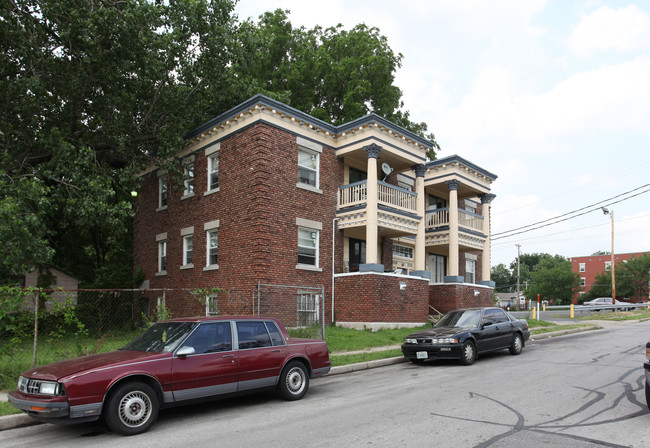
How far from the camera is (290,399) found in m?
8.25

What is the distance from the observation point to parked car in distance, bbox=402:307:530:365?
12242mm

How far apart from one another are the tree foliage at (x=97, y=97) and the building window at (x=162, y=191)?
7.61 feet

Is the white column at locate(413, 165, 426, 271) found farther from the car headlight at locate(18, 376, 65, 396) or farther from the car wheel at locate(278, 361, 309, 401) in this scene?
the car headlight at locate(18, 376, 65, 396)

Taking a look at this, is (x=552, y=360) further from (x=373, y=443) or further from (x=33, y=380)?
(x=33, y=380)

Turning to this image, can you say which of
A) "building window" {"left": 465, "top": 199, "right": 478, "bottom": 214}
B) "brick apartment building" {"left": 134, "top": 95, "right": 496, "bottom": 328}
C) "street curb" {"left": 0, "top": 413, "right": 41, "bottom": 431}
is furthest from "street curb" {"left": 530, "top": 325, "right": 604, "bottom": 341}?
"street curb" {"left": 0, "top": 413, "right": 41, "bottom": 431}

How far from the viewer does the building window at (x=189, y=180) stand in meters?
20.5

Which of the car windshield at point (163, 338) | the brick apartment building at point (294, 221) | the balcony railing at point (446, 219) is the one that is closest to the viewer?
the car windshield at point (163, 338)

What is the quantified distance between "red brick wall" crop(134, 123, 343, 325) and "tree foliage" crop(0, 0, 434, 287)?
2.55m

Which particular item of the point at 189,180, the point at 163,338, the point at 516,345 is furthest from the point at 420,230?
the point at 163,338

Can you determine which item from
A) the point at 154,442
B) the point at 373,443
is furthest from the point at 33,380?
the point at 373,443

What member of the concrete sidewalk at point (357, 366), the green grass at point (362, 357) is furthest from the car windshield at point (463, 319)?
the concrete sidewalk at point (357, 366)

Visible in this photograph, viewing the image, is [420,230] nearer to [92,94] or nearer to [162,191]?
[162,191]

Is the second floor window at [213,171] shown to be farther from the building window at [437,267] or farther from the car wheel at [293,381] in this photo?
the building window at [437,267]

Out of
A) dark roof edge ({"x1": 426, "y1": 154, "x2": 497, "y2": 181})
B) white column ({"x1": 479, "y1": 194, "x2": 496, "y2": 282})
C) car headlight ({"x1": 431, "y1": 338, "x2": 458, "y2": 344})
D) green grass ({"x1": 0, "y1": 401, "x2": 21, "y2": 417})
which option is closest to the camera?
green grass ({"x1": 0, "y1": 401, "x2": 21, "y2": 417})
